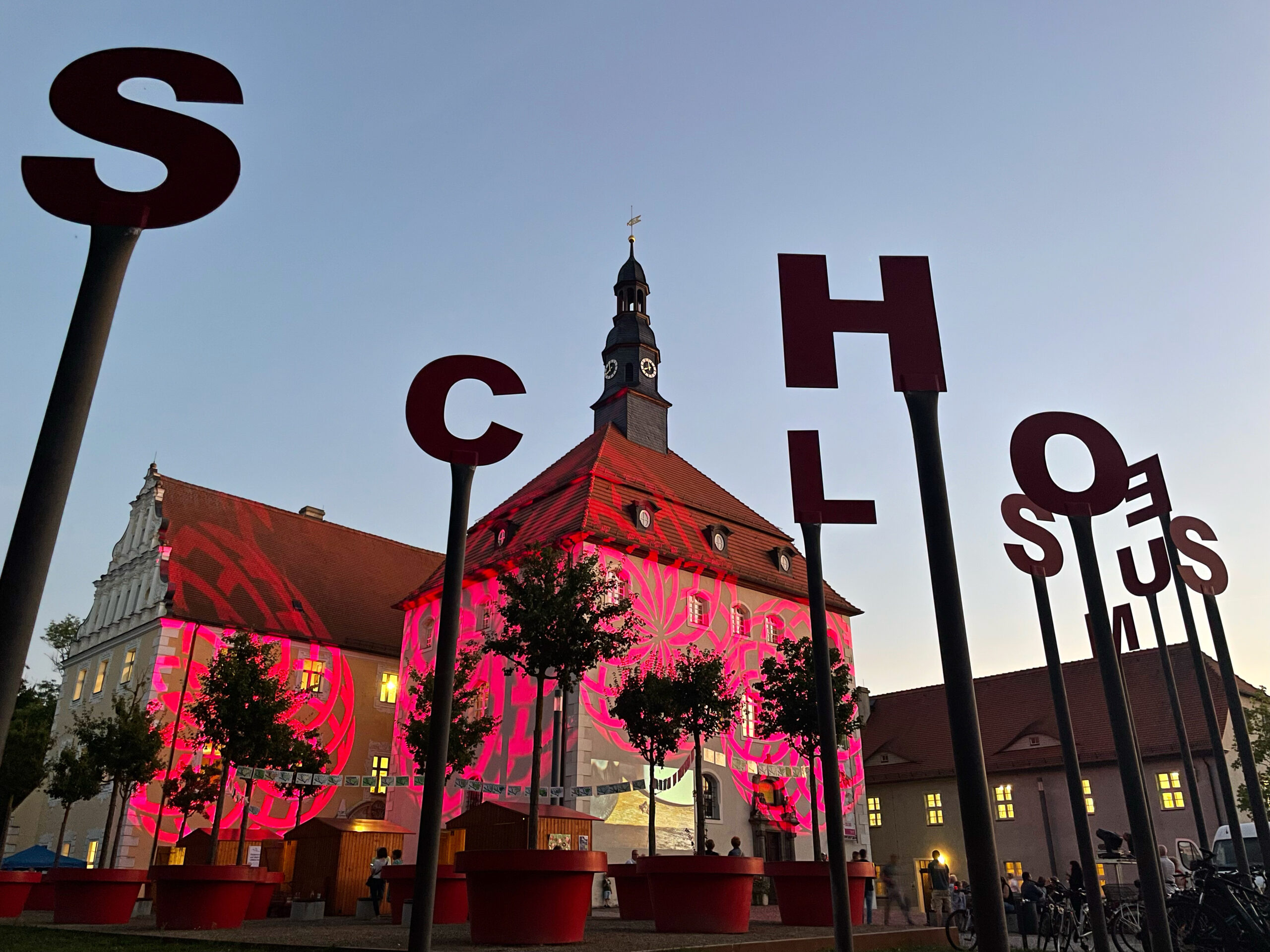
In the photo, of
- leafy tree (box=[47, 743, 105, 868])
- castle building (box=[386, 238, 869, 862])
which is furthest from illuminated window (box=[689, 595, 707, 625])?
leafy tree (box=[47, 743, 105, 868])

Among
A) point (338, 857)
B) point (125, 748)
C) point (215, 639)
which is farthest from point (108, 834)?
point (215, 639)

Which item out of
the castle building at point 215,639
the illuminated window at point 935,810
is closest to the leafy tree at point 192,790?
the castle building at point 215,639

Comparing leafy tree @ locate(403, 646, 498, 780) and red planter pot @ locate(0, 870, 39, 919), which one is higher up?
leafy tree @ locate(403, 646, 498, 780)

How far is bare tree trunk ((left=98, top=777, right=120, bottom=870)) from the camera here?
24.0 m

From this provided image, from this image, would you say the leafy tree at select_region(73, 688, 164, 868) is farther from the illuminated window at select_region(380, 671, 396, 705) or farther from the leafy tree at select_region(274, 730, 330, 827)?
the illuminated window at select_region(380, 671, 396, 705)

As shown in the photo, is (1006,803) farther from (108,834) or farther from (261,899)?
(108,834)

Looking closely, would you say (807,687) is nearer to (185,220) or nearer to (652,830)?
(652,830)

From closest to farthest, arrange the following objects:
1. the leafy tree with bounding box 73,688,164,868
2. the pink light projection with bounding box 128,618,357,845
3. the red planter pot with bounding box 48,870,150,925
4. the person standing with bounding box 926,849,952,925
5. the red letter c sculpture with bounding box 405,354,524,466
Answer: the red letter c sculpture with bounding box 405,354,524,466
the red planter pot with bounding box 48,870,150,925
the person standing with bounding box 926,849,952,925
the leafy tree with bounding box 73,688,164,868
the pink light projection with bounding box 128,618,357,845

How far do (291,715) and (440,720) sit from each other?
92.4 feet

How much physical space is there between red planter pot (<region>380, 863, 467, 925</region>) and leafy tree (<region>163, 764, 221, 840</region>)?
11.6 m

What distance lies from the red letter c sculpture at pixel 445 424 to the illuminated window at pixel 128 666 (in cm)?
2944

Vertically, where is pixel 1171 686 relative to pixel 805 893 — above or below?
above

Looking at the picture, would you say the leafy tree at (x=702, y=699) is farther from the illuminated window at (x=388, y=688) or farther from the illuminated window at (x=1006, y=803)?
the illuminated window at (x=388, y=688)

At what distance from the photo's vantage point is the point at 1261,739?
94.4 ft
